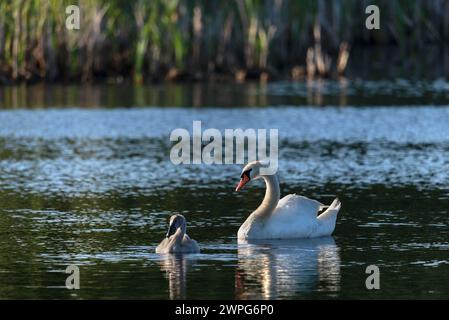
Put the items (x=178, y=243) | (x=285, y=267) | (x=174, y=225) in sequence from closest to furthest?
(x=285, y=267)
(x=178, y=243)
(x=174, y=225)

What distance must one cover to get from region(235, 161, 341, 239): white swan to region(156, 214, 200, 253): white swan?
3.49 feet

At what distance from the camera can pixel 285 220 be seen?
54.6 feet

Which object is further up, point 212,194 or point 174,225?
point 174,225

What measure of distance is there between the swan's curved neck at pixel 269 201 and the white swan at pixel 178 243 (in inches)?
52.8

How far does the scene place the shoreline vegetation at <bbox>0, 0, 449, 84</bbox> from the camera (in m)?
36.8

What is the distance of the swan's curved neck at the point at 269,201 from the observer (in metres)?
16.7

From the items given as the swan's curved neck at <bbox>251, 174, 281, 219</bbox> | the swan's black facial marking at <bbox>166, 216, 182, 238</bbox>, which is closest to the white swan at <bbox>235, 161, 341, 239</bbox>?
the swan's curved neck at <bbox>251, 174, 281, 219</bbox>

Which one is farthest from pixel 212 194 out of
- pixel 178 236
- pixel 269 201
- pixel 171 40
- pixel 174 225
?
pixel 171 40

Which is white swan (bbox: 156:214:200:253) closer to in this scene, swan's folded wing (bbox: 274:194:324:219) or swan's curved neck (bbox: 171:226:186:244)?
swan's curved neck (bbox: 171:226:186:244)

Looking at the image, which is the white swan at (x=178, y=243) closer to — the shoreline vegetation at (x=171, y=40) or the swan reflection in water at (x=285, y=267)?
the swan reflection in water at (x=285, y=267)

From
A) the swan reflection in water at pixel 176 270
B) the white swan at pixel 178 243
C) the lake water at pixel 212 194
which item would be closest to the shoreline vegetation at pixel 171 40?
the lake water at pixel 212 194

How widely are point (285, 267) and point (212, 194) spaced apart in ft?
18.4

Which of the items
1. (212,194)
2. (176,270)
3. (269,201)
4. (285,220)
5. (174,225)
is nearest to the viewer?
(176,270)

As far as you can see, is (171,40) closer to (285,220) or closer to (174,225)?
(285,220)
